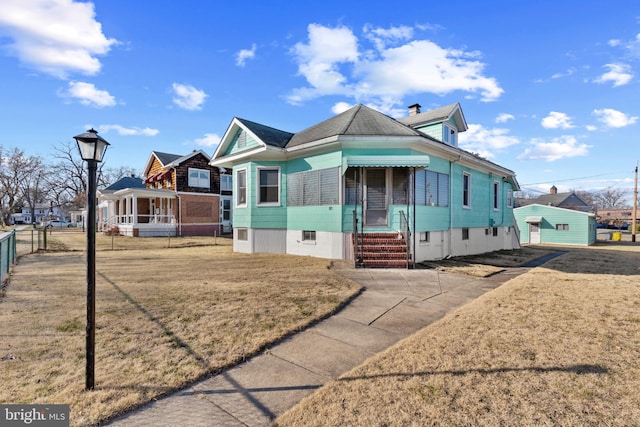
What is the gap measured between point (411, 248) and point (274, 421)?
8748mm

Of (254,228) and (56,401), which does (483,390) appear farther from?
(254,228)

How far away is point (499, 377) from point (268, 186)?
1127 centimetres

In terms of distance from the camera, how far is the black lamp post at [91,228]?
9.66 ft

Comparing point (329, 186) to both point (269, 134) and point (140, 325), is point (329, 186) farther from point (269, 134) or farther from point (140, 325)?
point (140, 325)

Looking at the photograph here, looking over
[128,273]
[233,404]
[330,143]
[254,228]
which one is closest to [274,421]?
[233,404]

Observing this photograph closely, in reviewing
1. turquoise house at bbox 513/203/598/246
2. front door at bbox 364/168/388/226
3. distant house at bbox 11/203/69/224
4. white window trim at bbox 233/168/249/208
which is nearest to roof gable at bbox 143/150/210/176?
white window trim at bbox 233/168/249/208

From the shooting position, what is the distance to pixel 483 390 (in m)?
2.82

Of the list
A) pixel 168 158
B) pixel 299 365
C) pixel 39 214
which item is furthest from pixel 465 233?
pixel 39 214

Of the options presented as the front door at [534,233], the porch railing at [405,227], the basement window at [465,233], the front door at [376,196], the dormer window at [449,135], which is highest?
the dormer window at [449,135]

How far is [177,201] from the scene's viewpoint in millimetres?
26016

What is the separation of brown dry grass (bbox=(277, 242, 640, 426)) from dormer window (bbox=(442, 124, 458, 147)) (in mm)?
11201

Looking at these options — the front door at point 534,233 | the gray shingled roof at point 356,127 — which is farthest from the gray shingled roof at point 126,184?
the front door at point 534,233

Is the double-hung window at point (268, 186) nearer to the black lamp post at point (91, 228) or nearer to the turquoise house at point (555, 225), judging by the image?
the black lamp post at point (91, 228)

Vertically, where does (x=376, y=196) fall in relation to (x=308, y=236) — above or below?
above
